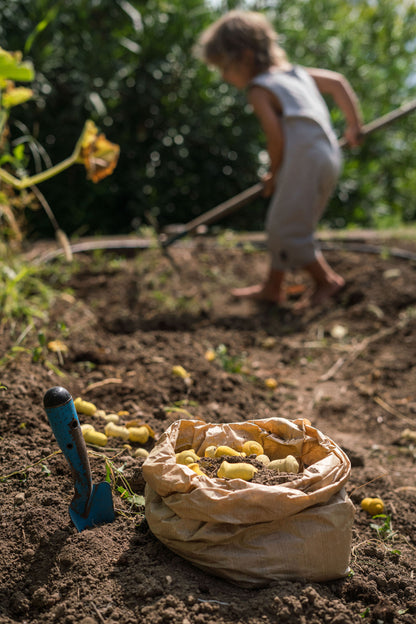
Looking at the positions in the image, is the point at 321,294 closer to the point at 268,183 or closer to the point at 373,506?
the point at 268,183

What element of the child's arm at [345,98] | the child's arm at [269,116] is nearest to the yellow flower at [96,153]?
the child's arm at [269,116]

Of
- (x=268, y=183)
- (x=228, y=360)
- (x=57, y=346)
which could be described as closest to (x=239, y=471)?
(x=57, y=346)

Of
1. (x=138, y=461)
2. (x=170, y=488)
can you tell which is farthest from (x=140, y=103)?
(x=170, y=488)

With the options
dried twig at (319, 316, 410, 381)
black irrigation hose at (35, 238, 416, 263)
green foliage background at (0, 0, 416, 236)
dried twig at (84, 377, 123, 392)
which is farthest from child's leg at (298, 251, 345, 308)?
green foliage background at (0, 0, 416, 236)

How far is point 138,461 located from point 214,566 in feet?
1.70

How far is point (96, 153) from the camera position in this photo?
3.06m

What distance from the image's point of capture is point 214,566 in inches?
54.6

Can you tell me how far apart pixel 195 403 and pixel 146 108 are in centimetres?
370

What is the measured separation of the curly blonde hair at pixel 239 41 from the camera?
3672mm

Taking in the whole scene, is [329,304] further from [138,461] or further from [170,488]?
[170,488]

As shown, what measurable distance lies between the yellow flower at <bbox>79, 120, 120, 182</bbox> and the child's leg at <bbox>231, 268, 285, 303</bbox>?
128 centimetres

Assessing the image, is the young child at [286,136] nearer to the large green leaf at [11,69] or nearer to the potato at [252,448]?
the large green leaf at [11,69]

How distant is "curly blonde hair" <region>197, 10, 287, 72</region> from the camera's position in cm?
367

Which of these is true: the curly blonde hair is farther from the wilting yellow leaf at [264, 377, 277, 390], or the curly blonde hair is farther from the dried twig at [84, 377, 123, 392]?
the dried twig at [84, 377, 123, 392]
